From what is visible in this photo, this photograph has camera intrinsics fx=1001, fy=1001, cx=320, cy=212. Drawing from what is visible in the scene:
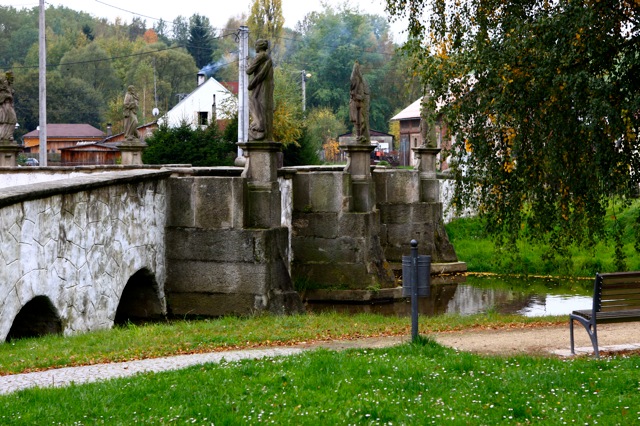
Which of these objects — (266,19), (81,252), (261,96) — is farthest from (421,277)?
Answer: (266,19)

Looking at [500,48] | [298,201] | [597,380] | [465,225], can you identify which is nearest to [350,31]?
[465,225]

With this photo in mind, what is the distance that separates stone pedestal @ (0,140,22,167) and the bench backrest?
18.8 metres

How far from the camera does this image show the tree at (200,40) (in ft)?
347

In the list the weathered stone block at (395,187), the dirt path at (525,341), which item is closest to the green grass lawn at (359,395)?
the dirt path at (525,341)

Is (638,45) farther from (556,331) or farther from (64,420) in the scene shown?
(64,420)

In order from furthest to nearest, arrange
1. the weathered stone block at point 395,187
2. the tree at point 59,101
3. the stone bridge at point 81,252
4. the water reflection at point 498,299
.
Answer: the tree at point 59,101
the weathered stone block at point 395,187
the water reflection at point 498,299
the stone bridge at point 81,252

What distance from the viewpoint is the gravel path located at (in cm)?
938

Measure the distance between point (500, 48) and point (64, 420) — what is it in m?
8.42

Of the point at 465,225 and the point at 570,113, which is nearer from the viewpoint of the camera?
the point at 570,113

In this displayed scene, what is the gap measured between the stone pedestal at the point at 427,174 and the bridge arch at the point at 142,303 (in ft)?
37.8

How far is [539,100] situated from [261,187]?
19.5 feet

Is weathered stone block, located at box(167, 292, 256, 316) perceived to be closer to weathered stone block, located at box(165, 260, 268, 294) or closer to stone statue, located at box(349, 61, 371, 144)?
weathered stone block, located at box(165, 260, 268, 294)

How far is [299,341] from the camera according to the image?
12.1 metres

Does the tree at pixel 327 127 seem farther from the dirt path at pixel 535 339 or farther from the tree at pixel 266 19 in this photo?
the dirt path at pixel 535 339
